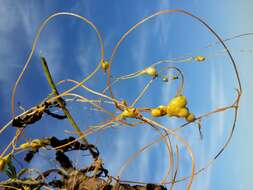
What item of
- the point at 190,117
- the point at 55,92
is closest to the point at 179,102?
the point at 190,117

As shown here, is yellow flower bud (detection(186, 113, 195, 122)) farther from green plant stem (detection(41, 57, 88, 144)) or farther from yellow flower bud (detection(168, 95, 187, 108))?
green plant stem (detection(41, 57, 88, 144))

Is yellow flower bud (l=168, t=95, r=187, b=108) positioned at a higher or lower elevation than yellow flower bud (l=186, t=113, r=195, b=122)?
higher

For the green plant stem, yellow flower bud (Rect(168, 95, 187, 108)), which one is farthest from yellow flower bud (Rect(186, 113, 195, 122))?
the green plant stem

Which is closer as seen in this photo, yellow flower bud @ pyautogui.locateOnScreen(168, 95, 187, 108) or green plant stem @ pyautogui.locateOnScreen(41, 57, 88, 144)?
yellow flower bud @ pyautogui.locateOnScreen(168, 95, 187, 108)

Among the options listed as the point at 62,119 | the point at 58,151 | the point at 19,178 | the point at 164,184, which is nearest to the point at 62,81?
the point at 62,119

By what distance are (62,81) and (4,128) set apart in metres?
0.24

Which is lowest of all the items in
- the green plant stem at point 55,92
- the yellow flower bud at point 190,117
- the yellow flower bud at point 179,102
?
the yellow flower bud at point 190,117

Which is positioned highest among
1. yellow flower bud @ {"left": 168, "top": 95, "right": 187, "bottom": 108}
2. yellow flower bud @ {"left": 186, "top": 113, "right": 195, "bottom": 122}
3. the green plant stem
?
the green plant stem

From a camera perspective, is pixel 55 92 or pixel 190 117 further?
pixel 55 92

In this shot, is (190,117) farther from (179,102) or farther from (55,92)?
(55,92)

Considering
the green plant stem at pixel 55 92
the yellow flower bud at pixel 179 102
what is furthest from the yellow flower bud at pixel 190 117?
the green plant stem at pixel 55 92

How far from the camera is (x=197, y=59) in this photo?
150 centimetres

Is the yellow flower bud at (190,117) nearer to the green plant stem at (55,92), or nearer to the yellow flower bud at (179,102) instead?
the yellow flower bud at (179,102)

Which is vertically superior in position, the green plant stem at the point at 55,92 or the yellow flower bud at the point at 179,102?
the green plant stem at the point at 55,92
